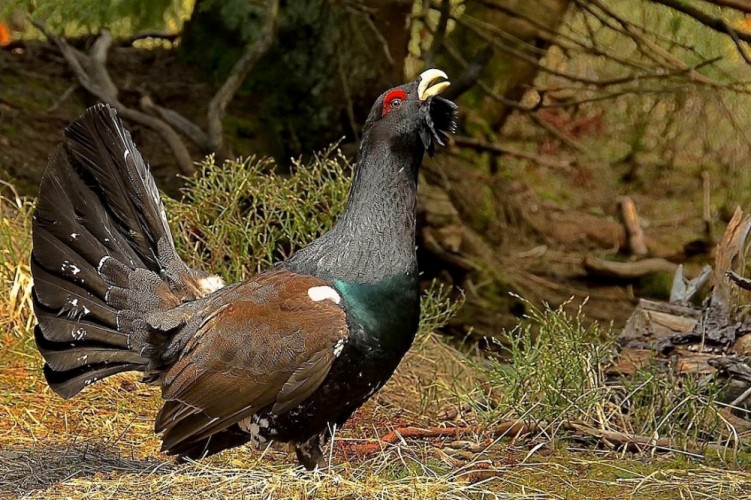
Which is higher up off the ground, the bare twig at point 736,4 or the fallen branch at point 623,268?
the bare twig at point 736,4

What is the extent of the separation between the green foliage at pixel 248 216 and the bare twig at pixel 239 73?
4.14ft

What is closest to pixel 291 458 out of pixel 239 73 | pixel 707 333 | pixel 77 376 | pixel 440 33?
pixel 77 376

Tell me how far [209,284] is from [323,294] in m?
0.89

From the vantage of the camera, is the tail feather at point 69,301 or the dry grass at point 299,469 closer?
the dry grass at point 299,469

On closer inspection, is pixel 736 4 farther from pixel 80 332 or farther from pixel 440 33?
pixel 80 332

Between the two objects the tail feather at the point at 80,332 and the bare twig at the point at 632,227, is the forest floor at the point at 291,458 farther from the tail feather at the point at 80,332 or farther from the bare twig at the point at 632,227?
the bare twig at the point at 632,227

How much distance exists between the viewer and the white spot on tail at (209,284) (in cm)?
424

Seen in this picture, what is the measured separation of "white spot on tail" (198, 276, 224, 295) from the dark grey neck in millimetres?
580

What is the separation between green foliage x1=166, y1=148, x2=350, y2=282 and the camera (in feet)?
18.5

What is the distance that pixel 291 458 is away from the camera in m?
4.30

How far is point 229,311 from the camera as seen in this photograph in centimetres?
370

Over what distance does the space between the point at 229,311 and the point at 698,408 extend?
2269mm

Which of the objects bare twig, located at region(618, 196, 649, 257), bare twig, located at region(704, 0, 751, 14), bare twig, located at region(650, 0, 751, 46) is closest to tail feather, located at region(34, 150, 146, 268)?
bare twig, located at region(650, 0, 751, 46)

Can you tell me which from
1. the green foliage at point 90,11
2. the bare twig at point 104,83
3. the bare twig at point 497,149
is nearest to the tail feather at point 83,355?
the green foliage at point 90,11
